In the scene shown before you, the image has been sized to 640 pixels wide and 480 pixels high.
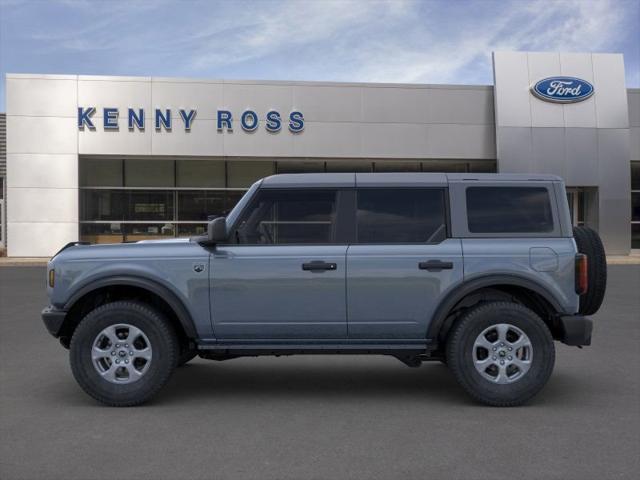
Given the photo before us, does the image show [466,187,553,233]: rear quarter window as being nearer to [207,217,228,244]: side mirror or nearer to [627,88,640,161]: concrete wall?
[207,217,228,244]: side mirror

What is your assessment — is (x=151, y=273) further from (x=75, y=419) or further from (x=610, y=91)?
(x=610, y=91)

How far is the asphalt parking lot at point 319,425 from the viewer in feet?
13.3

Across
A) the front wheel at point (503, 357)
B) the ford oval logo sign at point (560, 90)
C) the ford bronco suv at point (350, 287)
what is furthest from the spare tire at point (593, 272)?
the ford oval logo sign at point (560, 90)

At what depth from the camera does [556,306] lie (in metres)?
5.53

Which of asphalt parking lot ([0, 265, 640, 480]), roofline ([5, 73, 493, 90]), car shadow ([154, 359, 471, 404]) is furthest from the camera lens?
roofline ([5, 73, 493, 90])

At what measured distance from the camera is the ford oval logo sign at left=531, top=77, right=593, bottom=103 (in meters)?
26.5

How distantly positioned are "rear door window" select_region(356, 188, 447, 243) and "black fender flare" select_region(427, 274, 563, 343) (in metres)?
0.47

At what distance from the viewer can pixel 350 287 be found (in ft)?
18.0

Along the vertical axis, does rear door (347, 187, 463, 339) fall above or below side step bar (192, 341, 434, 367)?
above

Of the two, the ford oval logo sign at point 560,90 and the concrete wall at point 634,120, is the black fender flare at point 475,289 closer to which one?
the ford oval logo sign at point 560,90

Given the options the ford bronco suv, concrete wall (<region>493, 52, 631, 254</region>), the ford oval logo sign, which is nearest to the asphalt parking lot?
the ford bronco suv

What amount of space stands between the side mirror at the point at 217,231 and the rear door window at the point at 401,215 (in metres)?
1.12

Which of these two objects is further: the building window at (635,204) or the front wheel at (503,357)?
the building window at (635,204)

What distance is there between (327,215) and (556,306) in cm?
204
